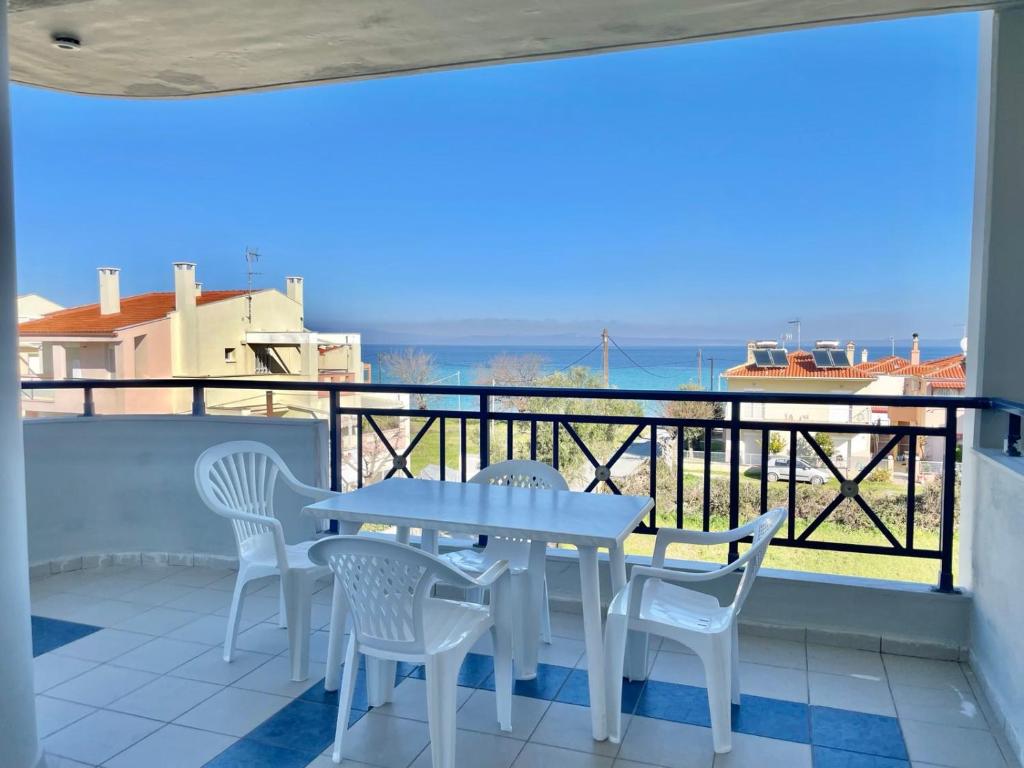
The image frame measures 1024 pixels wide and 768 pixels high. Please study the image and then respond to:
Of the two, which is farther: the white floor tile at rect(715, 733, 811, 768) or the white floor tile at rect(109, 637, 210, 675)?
the white floor tile at rect(109, 637, 210, 675)

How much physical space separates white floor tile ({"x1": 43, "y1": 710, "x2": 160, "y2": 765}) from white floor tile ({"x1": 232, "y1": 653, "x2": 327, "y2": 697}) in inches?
13.9

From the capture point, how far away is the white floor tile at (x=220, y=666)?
2.65 m

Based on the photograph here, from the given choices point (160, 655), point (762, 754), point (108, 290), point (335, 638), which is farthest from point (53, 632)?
point (108, 290)

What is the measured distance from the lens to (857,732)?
89.3 inches

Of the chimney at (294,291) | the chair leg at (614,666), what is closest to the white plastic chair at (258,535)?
the chair leg at (614,666)

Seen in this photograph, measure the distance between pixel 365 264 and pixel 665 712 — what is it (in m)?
30.4

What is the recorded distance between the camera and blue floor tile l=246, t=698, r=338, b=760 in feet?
7.13

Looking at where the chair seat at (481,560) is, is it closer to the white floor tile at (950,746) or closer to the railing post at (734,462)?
the railing post at (734,462)

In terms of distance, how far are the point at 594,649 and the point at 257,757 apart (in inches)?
41.6

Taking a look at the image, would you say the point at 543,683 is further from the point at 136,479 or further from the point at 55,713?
the point at 136,479

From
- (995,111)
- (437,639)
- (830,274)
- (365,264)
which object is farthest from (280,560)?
(830,274)

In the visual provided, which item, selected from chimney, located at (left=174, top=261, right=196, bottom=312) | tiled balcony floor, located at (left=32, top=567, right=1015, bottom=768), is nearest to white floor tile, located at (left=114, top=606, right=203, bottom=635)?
tiled balcony floor, located at (left=32, top=567, right=1015, bottom=768)

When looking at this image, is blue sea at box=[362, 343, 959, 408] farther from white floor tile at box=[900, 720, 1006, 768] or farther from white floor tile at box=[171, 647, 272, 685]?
white floor tile at box=[900, 720, 1006, 768]

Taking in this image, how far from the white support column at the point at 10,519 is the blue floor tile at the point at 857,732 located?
2267 mm
